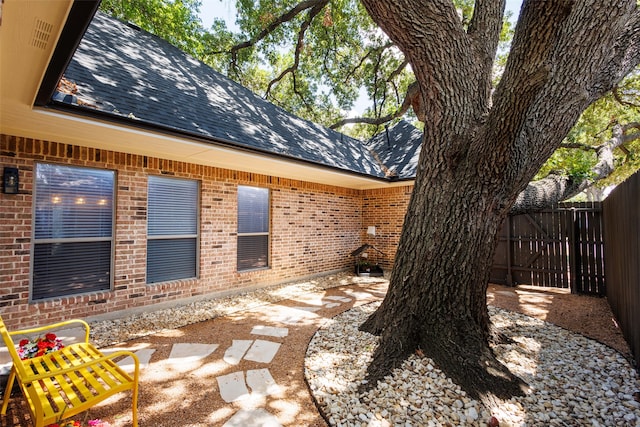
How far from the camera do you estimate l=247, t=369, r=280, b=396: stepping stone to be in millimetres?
2646

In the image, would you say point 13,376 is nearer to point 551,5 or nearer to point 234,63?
point 551,5

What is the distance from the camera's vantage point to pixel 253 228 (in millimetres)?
6668

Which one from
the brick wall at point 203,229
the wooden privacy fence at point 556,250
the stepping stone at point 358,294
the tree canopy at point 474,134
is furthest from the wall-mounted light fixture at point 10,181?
the wooden privacy fence at point 556,250

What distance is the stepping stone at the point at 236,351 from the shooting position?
3223mm

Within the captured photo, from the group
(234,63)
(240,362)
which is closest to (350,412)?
(240,362)

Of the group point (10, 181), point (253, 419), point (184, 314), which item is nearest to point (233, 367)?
point (253, 419)

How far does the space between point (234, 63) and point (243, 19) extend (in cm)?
171

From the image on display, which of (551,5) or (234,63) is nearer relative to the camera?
(551,5)

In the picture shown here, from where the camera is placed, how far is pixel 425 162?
11.0ft

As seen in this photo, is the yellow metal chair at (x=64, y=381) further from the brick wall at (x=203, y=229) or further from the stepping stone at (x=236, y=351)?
the brick wall at (x=203, y=229)

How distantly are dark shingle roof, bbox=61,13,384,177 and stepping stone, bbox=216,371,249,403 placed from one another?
3249mm

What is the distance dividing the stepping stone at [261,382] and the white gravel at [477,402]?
373mm

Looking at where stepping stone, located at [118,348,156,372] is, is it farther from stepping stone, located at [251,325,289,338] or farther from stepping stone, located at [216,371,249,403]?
stepping stone, located at [251,325,289,338]

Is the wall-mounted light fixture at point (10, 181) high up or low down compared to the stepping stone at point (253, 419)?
up
